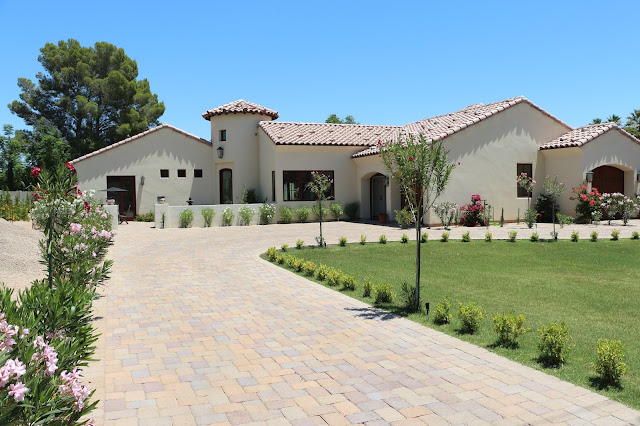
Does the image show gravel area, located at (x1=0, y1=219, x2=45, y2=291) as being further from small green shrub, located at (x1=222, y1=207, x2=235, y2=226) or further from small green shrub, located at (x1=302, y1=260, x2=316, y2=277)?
small green shrub, located at (x1=222, y1=207, x2=235, y2=226)

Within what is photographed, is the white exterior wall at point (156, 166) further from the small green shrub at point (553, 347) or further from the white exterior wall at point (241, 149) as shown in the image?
the small green shrub at point (553, 347)

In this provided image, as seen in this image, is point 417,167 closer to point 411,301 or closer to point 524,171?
point 411,301

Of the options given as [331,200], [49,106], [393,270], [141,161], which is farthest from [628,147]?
[49,106]

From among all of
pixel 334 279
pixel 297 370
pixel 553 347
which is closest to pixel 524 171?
pixel 334 279

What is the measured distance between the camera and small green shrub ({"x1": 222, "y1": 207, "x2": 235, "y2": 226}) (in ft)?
75.0

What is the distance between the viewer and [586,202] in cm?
2130

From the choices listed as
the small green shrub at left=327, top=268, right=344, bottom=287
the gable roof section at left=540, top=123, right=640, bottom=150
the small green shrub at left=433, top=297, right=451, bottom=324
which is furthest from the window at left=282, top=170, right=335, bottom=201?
the small green shrub at left=433, top=297, right=451, bottom=324

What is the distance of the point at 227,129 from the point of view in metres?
27.1

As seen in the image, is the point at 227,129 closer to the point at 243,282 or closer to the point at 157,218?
the point at 157,218

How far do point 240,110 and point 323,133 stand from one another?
470cm

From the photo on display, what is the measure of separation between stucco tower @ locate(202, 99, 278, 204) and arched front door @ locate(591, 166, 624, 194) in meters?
16.8

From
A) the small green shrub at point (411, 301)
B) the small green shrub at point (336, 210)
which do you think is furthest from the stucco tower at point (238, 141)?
the small green shrub at point (411, 301)

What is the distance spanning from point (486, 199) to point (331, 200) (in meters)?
7.67

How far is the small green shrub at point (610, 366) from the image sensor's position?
14.8ft
